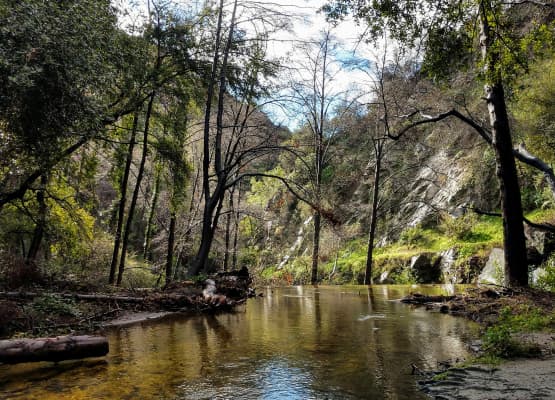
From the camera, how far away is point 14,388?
169 inches

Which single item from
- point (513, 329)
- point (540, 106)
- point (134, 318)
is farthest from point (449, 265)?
point (134, 318)

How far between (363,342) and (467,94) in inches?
876

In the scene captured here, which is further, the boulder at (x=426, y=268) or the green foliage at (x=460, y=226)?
the green foliage at (x=460, y=226)

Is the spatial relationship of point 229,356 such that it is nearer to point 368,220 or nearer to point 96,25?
point 96,25

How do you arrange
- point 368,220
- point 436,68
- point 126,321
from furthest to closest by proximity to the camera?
point 368,220
point 126,321
point 436,68

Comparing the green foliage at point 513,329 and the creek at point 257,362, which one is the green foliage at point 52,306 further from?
the green foliage at point 513,329

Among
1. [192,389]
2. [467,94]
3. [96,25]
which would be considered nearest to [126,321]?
[192,389]

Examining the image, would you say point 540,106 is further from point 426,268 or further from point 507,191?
point 426,268

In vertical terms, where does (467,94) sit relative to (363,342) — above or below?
above

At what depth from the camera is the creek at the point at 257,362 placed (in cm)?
410

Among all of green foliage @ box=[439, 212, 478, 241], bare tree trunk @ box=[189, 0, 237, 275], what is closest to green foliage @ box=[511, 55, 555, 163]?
green foliage @ box=[439, 212, 478, 241]

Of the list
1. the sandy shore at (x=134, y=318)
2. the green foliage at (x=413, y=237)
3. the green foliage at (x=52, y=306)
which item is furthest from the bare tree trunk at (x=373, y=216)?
the green foliage at (x=52, y=306)

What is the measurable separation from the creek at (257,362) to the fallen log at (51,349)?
4.4 inches

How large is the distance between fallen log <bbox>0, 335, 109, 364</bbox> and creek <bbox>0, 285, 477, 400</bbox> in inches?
4.4
